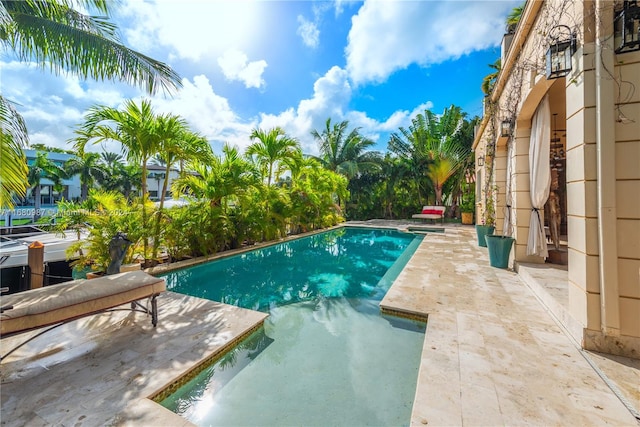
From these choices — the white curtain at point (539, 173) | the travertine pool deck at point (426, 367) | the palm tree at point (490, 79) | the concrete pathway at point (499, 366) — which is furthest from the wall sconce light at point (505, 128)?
the palm tree at point (490, 79)

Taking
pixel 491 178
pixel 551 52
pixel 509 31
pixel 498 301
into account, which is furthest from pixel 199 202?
pixel 509 31

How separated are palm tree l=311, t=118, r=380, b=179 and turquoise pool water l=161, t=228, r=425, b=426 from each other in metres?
14.0

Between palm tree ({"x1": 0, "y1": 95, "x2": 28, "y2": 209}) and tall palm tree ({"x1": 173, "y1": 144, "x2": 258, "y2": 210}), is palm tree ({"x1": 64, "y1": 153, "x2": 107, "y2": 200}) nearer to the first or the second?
tall palm tree ({"x1": 173, "y1": 144, "x2": 258, "y2": 210})

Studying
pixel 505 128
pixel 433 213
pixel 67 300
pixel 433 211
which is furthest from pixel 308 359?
pixel 433 211

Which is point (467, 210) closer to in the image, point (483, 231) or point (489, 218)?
point (483, 231)

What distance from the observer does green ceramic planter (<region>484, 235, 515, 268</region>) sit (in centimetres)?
574

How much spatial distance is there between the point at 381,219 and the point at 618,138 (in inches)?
694

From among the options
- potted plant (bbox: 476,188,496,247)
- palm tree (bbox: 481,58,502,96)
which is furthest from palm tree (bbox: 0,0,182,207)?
palm tree (bbox: 481,58,502,96)

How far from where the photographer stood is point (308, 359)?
2953 mm

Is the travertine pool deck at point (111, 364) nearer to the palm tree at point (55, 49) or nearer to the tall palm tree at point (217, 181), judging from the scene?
the palm tree at point (55, 49)

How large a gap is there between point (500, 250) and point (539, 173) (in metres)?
1.90

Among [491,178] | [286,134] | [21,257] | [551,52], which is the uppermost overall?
[286,134]

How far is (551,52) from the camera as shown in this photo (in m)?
3.14

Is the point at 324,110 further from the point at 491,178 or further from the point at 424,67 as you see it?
the point at 491,178
